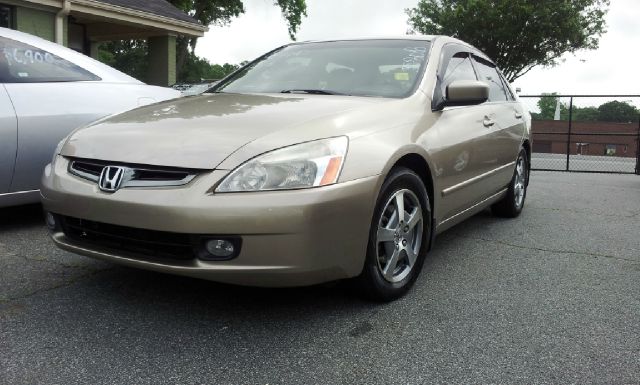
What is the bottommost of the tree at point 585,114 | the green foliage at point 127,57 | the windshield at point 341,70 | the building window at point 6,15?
the tree at point 585,114

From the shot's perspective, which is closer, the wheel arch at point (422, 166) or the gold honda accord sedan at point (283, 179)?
the gold honda accord sedan at point (283, 179)

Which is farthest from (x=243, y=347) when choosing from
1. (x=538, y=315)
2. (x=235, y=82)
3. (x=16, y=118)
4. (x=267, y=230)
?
(x=16, y=118)

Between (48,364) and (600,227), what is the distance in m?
4.55

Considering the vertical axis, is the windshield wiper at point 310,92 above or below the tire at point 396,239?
above

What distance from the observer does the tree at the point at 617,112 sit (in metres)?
12.2

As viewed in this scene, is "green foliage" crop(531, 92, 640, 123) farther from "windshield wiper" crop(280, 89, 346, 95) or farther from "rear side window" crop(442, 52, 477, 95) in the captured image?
"windshield wiper" crop(280, 89, 346, 95)

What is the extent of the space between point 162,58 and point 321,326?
13.4 m

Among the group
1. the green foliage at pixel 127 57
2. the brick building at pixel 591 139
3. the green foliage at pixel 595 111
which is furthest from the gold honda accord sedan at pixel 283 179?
the green foliage at pixel 127 57

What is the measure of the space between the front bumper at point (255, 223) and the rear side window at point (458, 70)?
4.70 ft

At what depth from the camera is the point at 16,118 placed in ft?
12.7

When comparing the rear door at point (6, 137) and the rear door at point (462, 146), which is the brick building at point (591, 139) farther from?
the rear door at point (6, 137)

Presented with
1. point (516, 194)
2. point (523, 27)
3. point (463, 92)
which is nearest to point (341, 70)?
point (463, 92)

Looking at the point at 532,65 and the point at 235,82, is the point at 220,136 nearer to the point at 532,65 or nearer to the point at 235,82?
the point at 235,82

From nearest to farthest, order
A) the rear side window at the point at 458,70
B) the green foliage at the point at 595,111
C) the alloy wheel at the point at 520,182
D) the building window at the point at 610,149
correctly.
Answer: the rear side window at the point at 458,70, the alloy wheel at the point at 520,182, the green foliage at the point at 595,111, the building window at the point at 610,149
